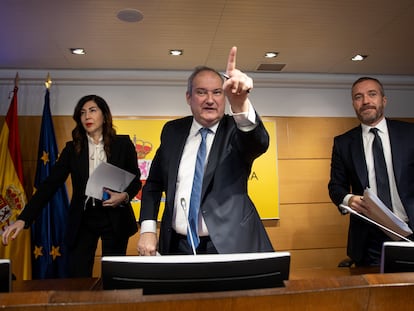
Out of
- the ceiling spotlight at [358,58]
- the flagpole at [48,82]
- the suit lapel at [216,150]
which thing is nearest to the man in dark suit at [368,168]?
the suit lapel at [216,150]

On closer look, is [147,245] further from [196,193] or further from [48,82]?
[48,82]

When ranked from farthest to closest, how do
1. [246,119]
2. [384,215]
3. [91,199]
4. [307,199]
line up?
[307,199] → [91,199] → [384,215] → [246,119]

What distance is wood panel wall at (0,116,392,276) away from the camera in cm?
410

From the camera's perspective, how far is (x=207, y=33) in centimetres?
309

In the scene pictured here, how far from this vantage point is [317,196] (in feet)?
13.7

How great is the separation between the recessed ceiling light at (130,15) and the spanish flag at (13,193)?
161cm

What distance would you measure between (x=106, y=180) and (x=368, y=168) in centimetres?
161

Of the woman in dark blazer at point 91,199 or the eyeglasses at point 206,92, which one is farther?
the woman in dark blazer at point 91,199

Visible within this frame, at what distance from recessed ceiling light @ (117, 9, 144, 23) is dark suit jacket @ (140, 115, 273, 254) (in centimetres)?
148

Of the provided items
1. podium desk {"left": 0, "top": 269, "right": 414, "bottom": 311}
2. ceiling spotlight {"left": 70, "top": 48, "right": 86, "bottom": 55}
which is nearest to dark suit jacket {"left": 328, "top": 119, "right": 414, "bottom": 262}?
podium desk {"left": 0, "top": 269, "right": 414, "bottom": 311}

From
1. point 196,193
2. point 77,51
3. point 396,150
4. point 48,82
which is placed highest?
point 77,51

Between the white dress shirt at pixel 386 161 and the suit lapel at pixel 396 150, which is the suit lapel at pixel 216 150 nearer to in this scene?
the white dress shirt at pixel 386 161

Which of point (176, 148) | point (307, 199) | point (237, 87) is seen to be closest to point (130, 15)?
point (176, 148)

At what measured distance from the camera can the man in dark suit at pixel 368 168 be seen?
196 centimetres
